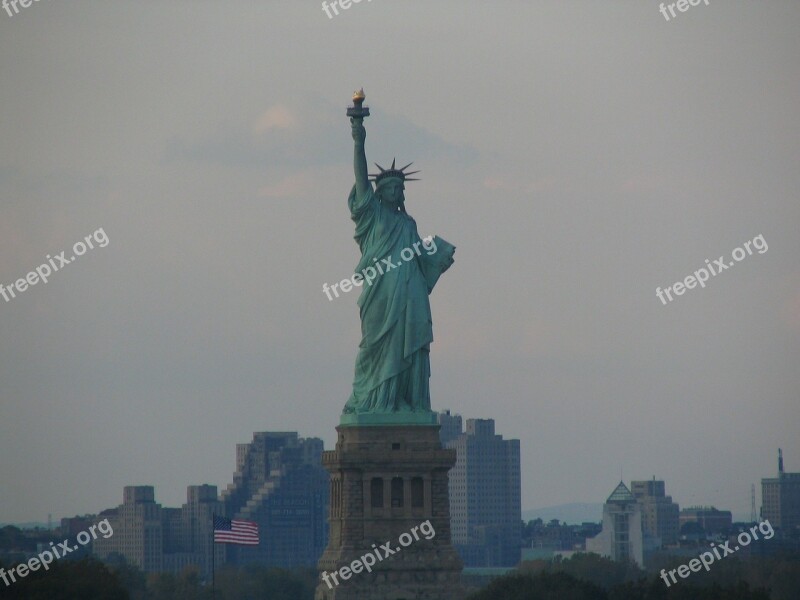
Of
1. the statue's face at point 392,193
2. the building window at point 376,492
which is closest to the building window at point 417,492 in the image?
the building window at point 376,492

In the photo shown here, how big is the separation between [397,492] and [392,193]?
37.1ft

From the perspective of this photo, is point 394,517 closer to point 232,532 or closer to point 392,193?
point 232,532

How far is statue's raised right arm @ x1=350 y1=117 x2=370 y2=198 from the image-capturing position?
110688mm

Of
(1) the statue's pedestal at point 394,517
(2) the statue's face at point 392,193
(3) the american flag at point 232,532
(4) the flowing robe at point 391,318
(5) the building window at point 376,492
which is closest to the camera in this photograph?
(1) the statue's pedestal at point 394,517

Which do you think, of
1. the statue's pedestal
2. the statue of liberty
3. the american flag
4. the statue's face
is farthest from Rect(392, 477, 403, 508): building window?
the statue's face

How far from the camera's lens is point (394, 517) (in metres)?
111

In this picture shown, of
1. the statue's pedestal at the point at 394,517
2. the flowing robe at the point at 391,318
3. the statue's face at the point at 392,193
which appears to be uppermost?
the statue's face at the point at 392,193

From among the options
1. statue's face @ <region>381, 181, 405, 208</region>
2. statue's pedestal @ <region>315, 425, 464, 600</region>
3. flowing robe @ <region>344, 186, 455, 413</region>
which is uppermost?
statue's face @ <region>381, 181, 405, 208</region>

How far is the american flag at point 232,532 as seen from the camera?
119m

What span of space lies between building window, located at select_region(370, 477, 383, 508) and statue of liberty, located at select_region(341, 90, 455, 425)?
7.20ft

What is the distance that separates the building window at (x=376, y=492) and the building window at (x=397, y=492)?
46 cm

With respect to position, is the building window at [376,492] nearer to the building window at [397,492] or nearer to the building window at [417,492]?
the building window at [397,492]

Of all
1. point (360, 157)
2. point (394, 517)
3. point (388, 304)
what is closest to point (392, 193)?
point (360, 157)

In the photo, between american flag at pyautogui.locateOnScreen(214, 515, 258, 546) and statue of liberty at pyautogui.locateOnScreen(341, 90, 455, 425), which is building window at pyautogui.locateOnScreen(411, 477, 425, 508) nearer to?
statue of liberty at pyautogui.locateOnScreen(341, 90, 455, 425)
